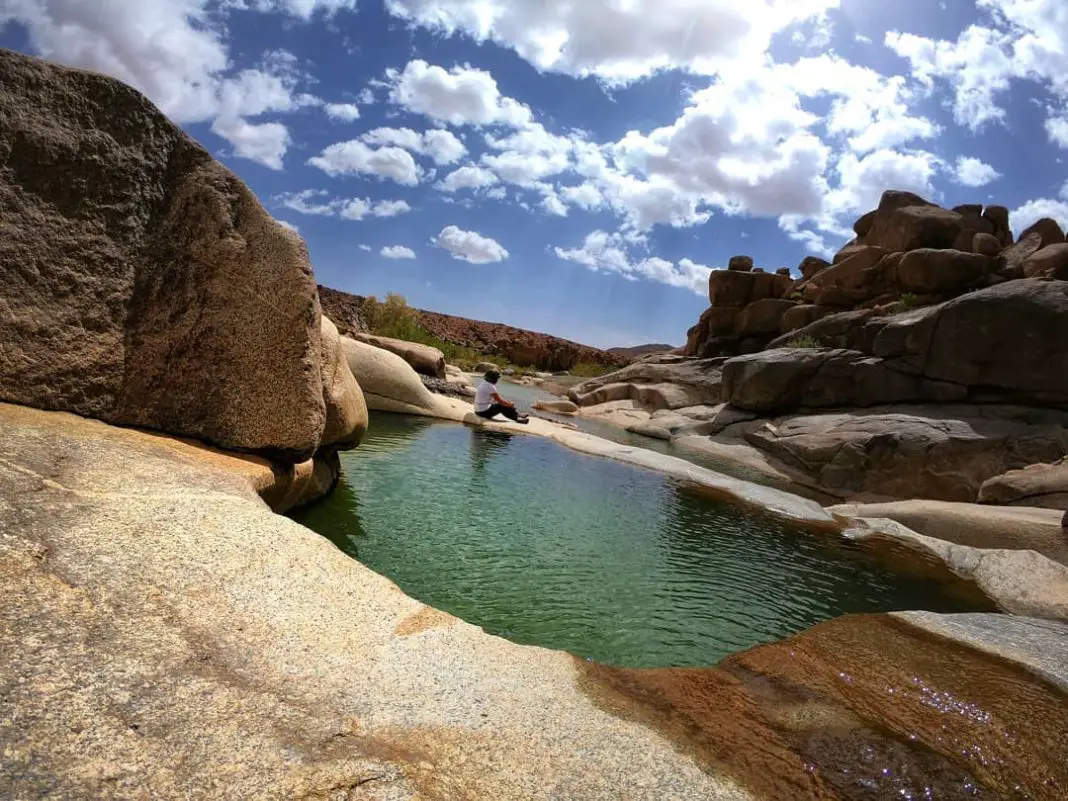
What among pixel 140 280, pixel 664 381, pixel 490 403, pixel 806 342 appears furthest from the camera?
pixel 664 381

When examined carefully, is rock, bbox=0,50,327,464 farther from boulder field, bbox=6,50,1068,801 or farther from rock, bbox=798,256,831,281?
rock, bbox=798,256,831,281

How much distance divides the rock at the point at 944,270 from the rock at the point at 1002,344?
7.81 m

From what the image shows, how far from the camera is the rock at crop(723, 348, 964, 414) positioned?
2022 cm

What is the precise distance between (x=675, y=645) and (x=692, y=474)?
30.2 feet

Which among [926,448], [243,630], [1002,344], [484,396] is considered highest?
[1002,344]

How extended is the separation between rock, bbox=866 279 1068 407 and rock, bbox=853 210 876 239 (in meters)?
22.8

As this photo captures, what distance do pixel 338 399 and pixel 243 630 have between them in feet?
17.6

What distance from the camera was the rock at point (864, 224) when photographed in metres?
39.5

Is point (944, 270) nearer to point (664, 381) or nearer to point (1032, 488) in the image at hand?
point (664, 381)

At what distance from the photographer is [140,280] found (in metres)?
5.77

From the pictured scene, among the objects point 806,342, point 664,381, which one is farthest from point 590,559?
point 664,381

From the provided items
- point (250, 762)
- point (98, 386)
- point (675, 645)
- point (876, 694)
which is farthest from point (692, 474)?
point (250, 762)

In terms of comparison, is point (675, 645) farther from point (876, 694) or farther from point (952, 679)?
point (952, 679)

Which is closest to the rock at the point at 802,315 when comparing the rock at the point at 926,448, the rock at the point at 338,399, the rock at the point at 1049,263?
the rock at the point at 1049,263
